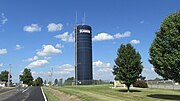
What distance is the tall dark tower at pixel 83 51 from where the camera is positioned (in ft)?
446

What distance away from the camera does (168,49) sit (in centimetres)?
2514

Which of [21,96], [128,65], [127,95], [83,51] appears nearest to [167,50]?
[127,95]

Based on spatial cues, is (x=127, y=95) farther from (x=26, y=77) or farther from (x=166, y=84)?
(x=26, y=77)

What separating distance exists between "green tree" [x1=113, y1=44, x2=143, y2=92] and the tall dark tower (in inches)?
3587

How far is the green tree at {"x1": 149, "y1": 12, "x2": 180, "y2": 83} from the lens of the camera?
23953mm

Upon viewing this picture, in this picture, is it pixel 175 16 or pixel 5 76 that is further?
pixel 5 76

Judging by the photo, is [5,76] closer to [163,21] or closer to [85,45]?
Result: [85,45]

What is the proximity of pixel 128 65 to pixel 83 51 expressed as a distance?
3889 inches

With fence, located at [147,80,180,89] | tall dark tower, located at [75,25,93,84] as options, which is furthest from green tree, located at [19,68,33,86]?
fence, located at [147,80,180,89]

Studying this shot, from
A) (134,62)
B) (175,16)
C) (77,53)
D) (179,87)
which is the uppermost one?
(77,53)

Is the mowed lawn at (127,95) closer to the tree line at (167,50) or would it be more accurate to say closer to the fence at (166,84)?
the tree line at (167,50)

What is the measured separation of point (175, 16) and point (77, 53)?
375 feet

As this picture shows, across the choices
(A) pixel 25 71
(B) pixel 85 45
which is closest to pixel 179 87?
(B) pixel 85 45

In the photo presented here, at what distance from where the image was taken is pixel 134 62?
39.8 meters
